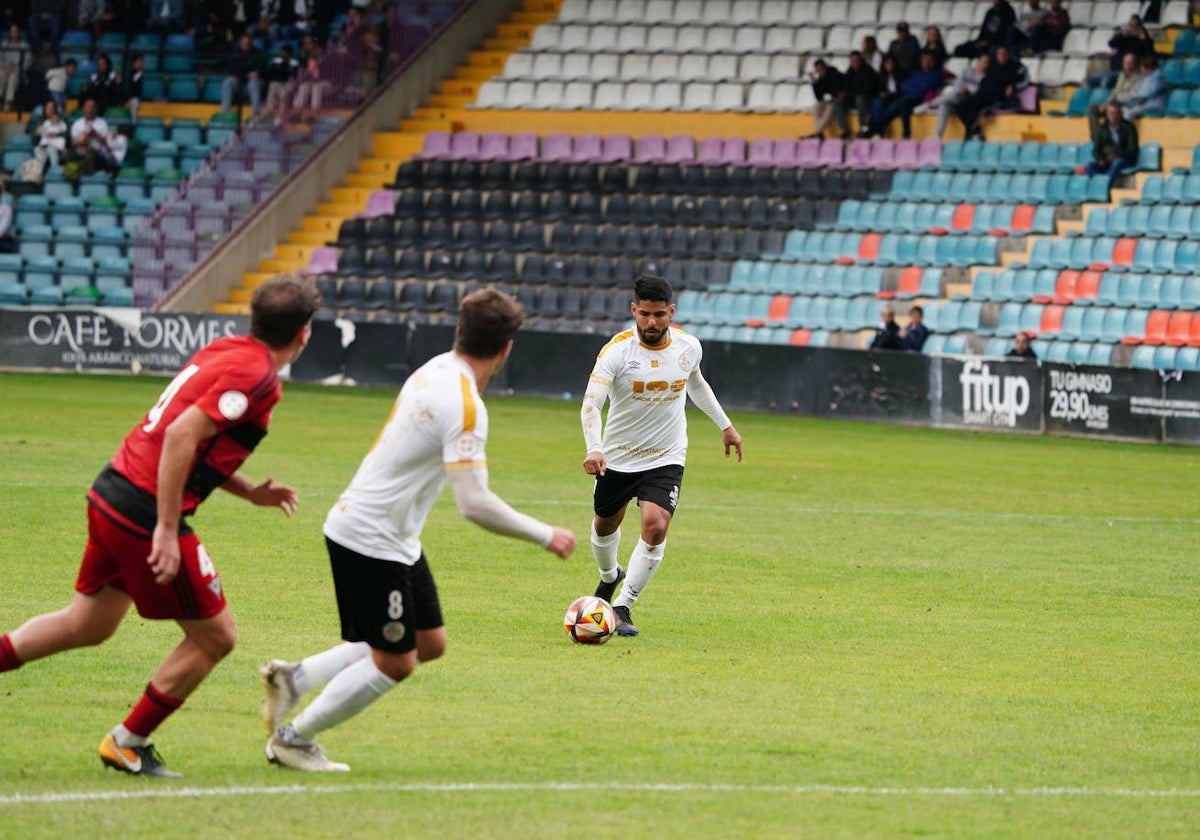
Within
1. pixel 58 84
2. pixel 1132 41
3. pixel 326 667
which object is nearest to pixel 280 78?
pixel 58 84

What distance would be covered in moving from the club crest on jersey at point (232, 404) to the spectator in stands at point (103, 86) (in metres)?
33.3

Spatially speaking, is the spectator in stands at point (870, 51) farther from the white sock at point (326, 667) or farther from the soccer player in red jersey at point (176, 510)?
the soccer player in red jersey at point (176, 510)

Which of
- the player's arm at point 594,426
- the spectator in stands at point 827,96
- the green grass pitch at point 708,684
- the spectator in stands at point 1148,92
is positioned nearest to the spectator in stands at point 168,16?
the spectator in stands at point 827,96

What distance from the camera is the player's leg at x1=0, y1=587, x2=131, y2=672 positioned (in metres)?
7.14

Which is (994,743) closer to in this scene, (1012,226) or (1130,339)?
(1130,339)

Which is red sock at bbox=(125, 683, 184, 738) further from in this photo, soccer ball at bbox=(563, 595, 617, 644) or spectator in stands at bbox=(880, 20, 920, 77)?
spectator in stands at bbox=(880, 20, 920, 77)

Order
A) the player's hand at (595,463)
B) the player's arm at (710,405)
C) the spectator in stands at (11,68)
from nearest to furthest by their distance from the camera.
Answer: the player's hand at (595,463) → the player's arm at (710,405) → the spectator in stands at (11,68)

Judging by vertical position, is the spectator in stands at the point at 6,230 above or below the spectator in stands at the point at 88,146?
below

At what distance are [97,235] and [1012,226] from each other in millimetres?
17072

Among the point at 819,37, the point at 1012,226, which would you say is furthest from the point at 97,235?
the point at 1012,226

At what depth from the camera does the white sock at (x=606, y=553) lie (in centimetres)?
1141

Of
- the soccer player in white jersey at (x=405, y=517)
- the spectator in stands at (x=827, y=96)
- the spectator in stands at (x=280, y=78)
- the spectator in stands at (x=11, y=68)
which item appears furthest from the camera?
the spectator in stands at (x=11, y=68)

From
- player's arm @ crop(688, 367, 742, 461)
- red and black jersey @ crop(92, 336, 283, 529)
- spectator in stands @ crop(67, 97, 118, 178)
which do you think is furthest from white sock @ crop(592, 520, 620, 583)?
A: spectator in stands @ crop(67, 97, 118, 178)

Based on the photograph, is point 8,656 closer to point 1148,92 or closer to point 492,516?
point 492,516
